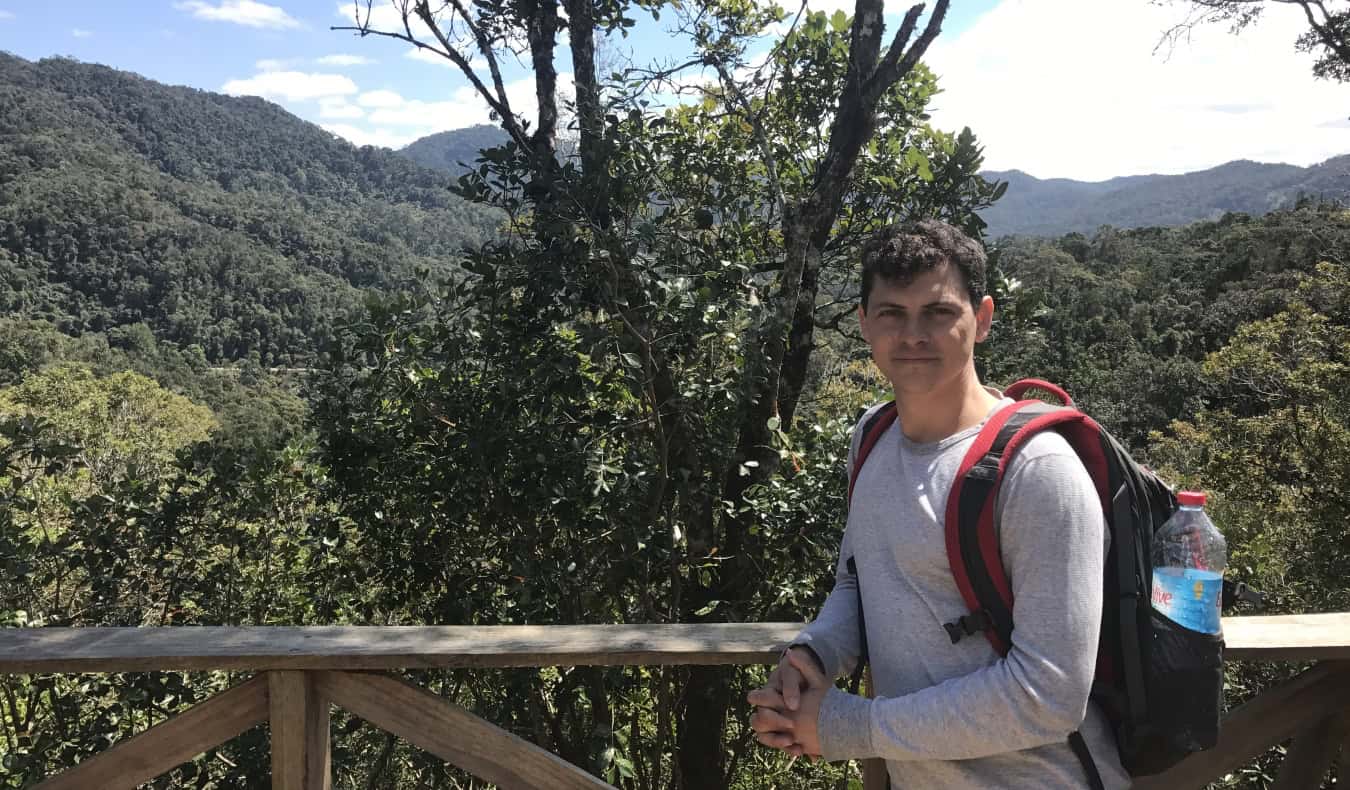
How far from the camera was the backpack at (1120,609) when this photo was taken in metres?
0.94

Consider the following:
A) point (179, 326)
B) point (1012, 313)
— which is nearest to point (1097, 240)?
point (1012, 313)

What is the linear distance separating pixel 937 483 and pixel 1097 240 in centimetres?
5792

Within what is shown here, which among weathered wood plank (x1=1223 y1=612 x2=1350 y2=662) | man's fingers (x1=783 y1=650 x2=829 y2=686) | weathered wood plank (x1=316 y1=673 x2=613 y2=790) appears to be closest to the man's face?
man's fingers (x1=783 y1=650 x2=829 y2=686)

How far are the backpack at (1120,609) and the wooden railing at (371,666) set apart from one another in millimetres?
515

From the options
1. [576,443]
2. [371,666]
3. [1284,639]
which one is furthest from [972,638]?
[576,443]

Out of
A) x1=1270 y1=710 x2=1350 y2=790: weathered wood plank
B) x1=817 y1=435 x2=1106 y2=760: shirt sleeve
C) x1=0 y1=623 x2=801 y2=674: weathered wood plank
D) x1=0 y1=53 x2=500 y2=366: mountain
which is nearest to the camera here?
x1=817 y1=435 x2=1106 y2=760: shirt sleeve

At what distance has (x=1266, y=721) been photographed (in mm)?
1496

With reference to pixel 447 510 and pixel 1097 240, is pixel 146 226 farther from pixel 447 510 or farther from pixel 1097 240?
pixel 447 510

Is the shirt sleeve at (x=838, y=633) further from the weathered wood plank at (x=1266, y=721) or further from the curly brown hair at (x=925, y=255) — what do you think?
the weathered wood plank at (x=1266, y=721)

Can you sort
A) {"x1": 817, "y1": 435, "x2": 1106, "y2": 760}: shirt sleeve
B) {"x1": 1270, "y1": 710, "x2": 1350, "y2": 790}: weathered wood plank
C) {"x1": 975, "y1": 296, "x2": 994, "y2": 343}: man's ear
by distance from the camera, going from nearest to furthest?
{"x1": 817, "y1": 435, "x2": 1106, "y2": 760}: shirt sleeve, {"x1": 975, "y1": 296, "x2": 994, "y2": 343}: man's ear, {"x1": 1270, "y1": 710, "x2": 1350, "y2": 790}: weathered wood plank

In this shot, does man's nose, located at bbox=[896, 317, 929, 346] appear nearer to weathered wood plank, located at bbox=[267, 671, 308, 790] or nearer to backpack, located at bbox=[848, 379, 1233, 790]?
backpack, located at bbox=[848, 379, 1233, 790]

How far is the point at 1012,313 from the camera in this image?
2979 mm

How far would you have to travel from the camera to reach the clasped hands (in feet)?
3.52

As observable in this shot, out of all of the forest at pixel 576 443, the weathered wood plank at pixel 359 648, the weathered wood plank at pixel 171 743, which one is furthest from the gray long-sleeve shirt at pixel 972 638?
the forest at pixel 576 443
